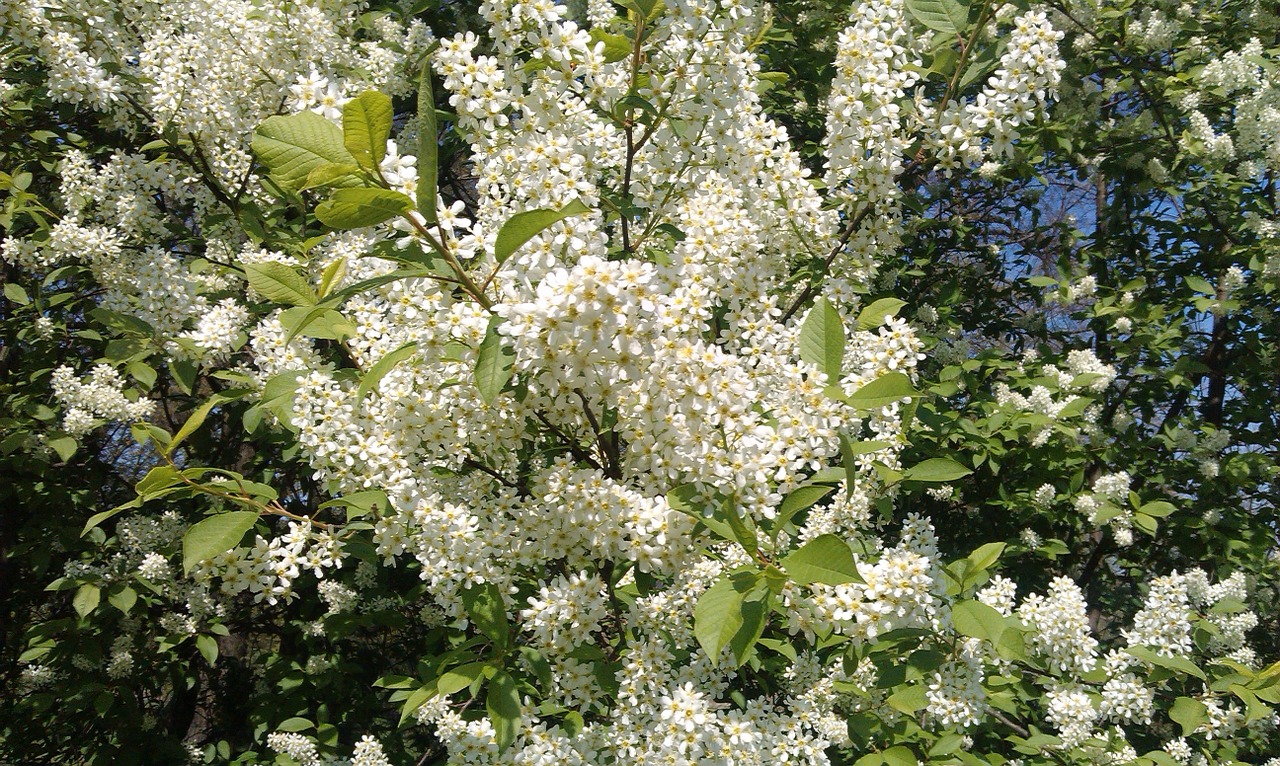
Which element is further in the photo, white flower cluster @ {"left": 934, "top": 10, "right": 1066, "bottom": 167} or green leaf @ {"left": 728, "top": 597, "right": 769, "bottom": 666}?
white flower cluster @ {"left": 934, "top": 10, "right": 1066, "bottom": 167}

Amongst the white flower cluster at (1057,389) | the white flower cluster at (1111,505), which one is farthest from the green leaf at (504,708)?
the white flower cluster at (1111,505)

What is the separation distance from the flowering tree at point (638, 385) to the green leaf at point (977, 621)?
14mm

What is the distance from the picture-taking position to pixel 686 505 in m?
1.82

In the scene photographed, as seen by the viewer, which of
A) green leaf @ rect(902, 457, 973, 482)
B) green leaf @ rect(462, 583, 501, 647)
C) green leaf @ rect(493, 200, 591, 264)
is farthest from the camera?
green leaf @ rect(902, 457, 973, 482)

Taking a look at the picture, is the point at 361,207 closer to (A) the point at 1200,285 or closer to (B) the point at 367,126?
(B) the point at 367,126

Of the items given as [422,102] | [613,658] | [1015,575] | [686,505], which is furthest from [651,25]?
[1015,575]

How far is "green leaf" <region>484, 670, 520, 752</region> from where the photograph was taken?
192cm

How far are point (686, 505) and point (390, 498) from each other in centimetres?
73

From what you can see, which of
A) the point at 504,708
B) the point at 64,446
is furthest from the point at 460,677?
the point at 64,446

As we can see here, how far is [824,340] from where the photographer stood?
1.98m

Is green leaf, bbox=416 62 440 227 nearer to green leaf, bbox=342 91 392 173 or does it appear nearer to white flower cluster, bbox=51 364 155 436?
green leaf, bbox=342 91 392 173

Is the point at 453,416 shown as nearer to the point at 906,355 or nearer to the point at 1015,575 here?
the point at 906,355

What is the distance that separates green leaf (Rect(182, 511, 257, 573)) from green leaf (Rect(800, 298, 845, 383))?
4.46 feet

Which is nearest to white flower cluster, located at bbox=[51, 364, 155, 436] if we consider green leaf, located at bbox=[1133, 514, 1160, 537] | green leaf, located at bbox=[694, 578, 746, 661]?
green leaf, located at bbox=[694, 578, 746, 661]
